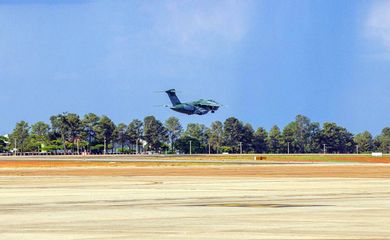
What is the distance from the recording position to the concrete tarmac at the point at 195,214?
27.4 meters

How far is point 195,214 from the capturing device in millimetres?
34250

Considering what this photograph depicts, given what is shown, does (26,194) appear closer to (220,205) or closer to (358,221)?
(220,205)

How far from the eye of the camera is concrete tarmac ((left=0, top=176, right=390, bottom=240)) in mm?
→ 27359

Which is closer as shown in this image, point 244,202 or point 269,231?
point 269,231

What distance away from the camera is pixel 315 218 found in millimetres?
32219

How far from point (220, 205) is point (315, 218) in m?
7.87

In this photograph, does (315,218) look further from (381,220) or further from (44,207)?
(44,207)

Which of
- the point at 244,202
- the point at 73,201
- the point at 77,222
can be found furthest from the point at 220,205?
the point at 77,222

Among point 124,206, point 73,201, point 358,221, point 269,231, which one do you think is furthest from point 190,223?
point 73,201

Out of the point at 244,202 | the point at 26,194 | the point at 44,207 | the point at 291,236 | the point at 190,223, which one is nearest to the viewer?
the point at 291,236

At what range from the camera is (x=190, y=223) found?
30469 millimetres

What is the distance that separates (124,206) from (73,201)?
4.29 m

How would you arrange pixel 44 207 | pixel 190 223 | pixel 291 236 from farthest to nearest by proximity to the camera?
1. pixel 44 207
2. pixel 190 223
3. pixel 291 236

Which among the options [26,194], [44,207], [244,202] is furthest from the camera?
[26,194]
